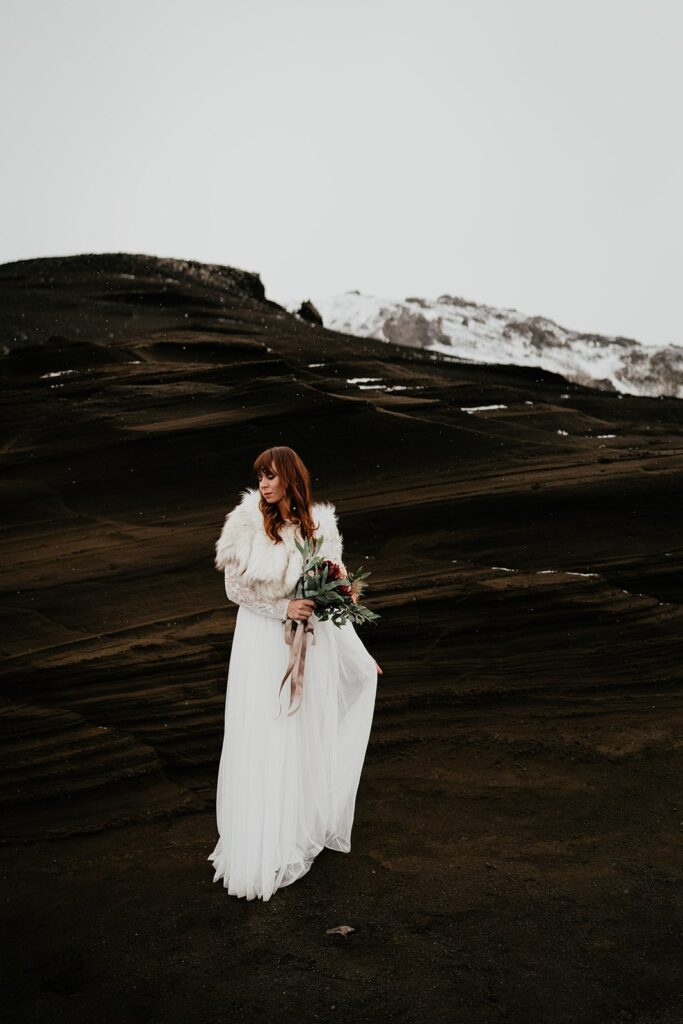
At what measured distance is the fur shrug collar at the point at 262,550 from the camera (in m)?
4.71

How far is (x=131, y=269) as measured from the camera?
44.8ft

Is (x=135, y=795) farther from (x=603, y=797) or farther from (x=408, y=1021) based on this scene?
(x=603, y=797)

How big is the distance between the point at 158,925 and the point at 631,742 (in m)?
3.99

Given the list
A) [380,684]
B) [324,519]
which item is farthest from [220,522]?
[324,519]

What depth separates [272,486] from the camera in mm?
4754

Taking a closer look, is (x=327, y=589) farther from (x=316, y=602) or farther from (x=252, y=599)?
(x=252, y=599)

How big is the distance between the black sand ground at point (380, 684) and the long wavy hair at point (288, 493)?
2.11 m

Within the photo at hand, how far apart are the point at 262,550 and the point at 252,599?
0.99 feet

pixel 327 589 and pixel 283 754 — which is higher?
pixel 327 589

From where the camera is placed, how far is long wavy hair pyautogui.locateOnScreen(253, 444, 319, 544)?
4738 millimetres

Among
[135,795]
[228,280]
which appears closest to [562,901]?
[135,795]

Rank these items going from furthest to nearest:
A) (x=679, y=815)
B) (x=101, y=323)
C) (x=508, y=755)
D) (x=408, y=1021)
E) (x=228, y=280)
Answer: (x=228, y=280)
(x=101, y=323)
(x=508, y=755)
(x=679, y=815)
(x=408, y=1021)

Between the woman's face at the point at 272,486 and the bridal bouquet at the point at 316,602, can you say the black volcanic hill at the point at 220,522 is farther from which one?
the woman's face at the point at 272,486

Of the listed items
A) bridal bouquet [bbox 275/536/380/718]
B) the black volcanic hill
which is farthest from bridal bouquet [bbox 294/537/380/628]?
the black volcanic hill
